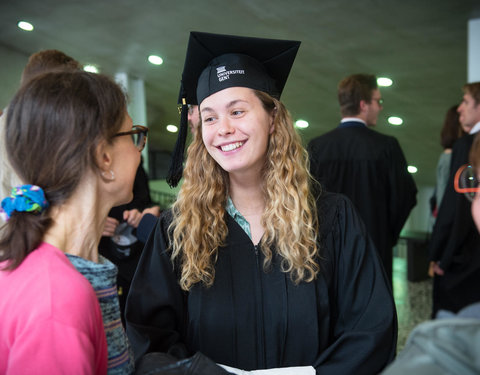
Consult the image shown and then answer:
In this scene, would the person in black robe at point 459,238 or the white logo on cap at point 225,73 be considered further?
the person in black robe at point 459,238

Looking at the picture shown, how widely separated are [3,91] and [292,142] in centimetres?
512

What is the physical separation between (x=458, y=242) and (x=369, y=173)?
880 mm

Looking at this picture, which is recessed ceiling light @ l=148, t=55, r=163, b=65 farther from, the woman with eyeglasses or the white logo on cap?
the woman with eyeglasses

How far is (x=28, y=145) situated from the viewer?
1.00 metres

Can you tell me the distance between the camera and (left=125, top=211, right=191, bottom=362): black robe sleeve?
160 cm

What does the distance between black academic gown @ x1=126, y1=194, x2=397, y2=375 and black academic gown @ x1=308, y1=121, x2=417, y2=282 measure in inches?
80.6

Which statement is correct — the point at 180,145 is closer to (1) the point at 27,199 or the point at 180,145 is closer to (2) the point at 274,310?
(2) the point at 274,310

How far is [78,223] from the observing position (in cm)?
109

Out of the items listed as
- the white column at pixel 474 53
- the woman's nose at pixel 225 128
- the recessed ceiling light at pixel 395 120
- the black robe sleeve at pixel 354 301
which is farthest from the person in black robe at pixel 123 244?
the recessed ceiling light at pixel 395 120

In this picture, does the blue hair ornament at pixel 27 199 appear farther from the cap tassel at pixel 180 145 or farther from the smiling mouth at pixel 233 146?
the cap tassel at pixel 180 145

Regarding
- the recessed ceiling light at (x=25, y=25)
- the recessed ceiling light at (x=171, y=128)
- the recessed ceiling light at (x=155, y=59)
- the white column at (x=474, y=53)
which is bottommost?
Result: the white column at (x=474, y=53)

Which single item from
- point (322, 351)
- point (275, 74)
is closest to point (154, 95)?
point (275, 74)

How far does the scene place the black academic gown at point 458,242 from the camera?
10.4ft

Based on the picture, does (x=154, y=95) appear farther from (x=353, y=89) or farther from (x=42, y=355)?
(x=42, y=355)
